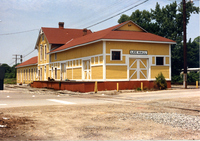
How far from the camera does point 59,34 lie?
45188mm

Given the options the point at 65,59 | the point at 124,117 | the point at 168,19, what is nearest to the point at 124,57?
the point at 65,59

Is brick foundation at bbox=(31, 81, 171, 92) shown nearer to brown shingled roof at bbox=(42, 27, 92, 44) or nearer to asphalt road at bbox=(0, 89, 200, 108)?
asphalt road at bbox=(0, 89, 200, 108)

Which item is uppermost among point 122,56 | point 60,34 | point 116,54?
point 60,34

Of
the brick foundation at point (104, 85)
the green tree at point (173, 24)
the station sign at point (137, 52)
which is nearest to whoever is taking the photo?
the brick foundation at point (104, 85)

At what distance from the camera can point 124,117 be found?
9531 mm

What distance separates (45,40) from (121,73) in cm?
2228

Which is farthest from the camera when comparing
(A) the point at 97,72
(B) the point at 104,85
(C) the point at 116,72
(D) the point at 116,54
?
(A) the point at 97,72

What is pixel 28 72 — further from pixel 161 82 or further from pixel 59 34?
pixel 161 82

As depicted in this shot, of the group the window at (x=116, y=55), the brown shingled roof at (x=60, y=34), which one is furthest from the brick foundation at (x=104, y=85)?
the brown shingled roof at (x=60, y=34)

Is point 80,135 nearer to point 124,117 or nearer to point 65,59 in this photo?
point 124,117

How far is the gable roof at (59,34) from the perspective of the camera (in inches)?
1692

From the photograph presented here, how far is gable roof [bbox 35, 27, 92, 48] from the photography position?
4297cm

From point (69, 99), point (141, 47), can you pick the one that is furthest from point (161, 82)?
point (69, 99)

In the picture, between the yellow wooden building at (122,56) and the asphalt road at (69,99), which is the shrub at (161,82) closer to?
the yellow wooden building at (122,56)
